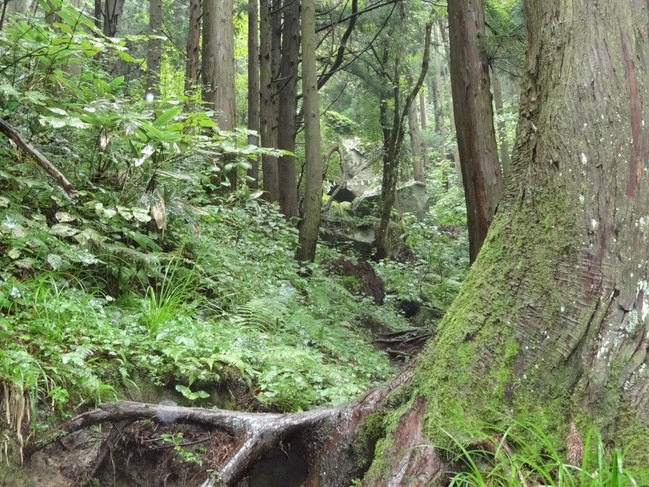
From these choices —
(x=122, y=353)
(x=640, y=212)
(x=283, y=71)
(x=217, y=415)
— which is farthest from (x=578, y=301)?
(x=283, y=71)

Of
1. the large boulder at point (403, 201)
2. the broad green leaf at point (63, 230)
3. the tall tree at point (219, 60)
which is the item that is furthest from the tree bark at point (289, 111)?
the broad green leaf at point (63, 230)

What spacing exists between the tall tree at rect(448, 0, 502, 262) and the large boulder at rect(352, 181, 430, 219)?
409 inches

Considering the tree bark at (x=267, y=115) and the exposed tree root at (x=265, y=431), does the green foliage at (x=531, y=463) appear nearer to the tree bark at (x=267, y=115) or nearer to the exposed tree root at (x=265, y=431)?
the exposed tree root at (x=265, y=431)

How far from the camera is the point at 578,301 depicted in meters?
2.18

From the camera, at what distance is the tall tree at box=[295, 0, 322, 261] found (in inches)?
336

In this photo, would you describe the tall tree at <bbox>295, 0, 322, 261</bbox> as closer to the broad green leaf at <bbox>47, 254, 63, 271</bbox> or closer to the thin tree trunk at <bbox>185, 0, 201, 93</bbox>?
the thin tree trunk at <bbox>185, 0, 201, 93</bbox>

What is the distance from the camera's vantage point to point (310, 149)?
28.3 ft

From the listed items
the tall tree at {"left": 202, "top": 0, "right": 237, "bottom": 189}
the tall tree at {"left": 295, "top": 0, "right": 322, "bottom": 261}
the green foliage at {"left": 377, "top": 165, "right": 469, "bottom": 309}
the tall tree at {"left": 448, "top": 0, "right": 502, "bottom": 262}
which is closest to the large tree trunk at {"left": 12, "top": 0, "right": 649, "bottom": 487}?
the tall tree at {"left": 448, "top": 0, "right": 502, "bottom": 262}

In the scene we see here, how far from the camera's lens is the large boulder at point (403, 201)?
1864 centimetres

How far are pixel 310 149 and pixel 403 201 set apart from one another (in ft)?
39.5

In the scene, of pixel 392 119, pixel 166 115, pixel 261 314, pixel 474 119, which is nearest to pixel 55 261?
pixel 166 115

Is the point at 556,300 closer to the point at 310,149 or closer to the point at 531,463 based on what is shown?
the point at 531,463

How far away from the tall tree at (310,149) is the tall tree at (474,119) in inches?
92.3

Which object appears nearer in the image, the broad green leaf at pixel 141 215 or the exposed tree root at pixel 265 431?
the exposed tree root at pixel 265 431
